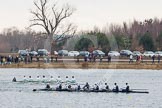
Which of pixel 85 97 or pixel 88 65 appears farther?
pixel 88 65

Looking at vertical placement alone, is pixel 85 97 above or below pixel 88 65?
below

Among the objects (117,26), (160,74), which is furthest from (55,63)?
(117,26)

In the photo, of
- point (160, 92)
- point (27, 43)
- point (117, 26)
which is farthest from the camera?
point (27, 43)

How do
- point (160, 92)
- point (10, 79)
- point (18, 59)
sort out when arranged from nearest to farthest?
point (160, 92), point (10, 79), point (18, 59)

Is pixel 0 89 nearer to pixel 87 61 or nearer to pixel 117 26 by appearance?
pixel 87 61

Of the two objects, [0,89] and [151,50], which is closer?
[0,89]

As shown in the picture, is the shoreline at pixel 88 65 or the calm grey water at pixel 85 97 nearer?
the calm grey water at pixel 85 97

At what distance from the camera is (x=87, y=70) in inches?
3871

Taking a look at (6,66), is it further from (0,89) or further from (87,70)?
(0,89)

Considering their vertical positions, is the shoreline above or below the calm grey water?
above

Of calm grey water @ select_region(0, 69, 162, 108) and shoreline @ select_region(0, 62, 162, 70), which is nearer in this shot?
calm grey water @ select_region(0, 69, 162, 108)

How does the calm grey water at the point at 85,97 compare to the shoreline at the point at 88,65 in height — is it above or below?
below

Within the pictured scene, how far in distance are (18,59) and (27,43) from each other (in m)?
86.8

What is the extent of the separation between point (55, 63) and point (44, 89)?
114ft
